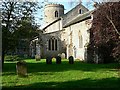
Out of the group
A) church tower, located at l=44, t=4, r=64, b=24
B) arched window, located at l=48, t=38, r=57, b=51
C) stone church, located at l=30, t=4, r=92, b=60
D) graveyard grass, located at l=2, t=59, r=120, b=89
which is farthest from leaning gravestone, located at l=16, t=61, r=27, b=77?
church tower, located at l=44, t=4, r=64, b=24

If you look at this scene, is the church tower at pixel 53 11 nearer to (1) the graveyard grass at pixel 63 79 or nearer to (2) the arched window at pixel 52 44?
(2) the arched window at pixel 52 44

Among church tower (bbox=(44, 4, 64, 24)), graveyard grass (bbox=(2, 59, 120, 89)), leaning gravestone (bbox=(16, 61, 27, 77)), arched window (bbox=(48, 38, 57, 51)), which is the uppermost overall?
church tower (bbox=(44, 4, 64, 24))

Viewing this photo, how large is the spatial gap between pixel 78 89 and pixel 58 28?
129 feet

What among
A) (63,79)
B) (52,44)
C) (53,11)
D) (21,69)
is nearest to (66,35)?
(52,44)

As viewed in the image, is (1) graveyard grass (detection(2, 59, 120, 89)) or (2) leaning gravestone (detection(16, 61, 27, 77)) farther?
(2) leaning gravestone (detection(16, 61, 27, 77))

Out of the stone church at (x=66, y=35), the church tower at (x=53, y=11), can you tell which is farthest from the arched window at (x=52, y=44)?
the church tower at (x=53, y=11)

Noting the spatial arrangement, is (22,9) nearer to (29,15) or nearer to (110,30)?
(29,15)

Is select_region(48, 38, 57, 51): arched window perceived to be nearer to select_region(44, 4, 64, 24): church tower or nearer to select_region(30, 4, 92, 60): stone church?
select_region(30, 4, 92, 60): stone church

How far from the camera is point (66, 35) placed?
44.1 m

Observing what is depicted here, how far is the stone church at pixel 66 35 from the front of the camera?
113ft

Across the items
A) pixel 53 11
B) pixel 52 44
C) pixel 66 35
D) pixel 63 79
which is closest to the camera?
pixel 63 79

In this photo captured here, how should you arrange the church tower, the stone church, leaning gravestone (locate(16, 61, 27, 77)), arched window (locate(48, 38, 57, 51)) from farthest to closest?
the church tower → arched window (locate(48, 38, 57, 51)) → the stone church → leaning gravestone (locate(16, 61, 27, 77))

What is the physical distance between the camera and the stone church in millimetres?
34406

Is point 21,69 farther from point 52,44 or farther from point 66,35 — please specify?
point 52,44
